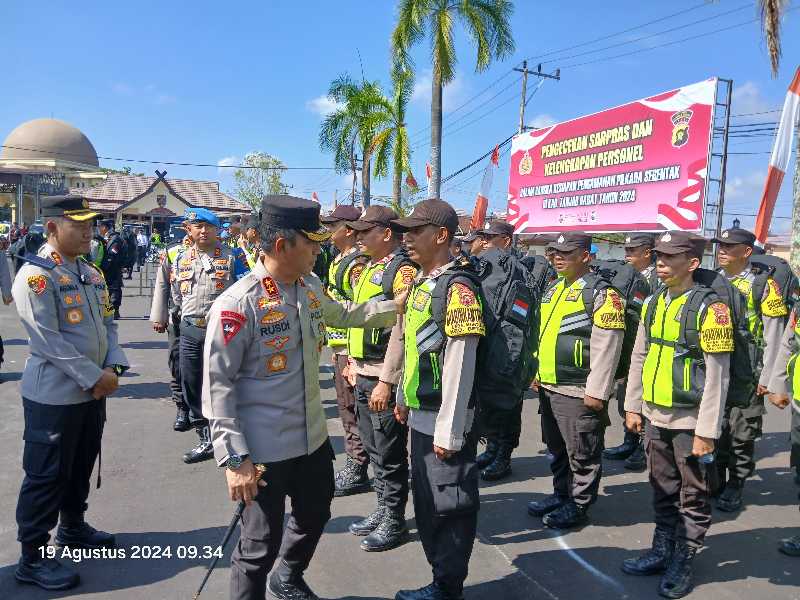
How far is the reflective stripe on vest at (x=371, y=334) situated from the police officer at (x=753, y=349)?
260cm

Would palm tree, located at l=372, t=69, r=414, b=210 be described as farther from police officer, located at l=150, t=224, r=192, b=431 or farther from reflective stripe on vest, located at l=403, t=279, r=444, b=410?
reflective stripe on vest, located at l=403, t=279, r=444, b=410

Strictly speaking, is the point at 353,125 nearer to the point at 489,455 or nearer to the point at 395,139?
the point at 395,139

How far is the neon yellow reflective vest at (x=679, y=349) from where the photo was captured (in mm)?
3336

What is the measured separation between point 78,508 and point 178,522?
655 millimetres

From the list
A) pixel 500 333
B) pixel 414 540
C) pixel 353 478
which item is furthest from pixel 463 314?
pixel 353 478

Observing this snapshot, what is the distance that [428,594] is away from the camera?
3.12m

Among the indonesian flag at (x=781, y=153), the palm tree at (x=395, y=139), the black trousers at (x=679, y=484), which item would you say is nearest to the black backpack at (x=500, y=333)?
the black trousers at (x=679, y=484)

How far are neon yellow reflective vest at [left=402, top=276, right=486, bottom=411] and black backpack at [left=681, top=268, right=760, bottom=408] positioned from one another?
1.37 m

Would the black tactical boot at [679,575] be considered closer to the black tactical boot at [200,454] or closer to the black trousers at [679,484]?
the black trousers at [679,484]

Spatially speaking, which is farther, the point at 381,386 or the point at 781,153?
the point at 781,153

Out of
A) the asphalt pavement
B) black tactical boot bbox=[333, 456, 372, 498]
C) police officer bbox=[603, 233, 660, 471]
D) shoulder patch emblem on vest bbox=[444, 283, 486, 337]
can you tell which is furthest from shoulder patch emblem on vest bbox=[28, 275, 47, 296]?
police officer bbox=[603, 233, 660, 471]

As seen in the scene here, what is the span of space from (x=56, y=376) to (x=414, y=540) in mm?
2412

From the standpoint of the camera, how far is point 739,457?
477cm

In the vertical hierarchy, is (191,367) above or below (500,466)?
above
